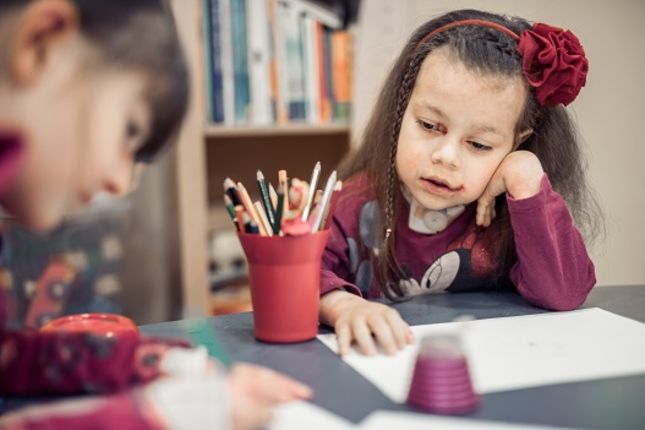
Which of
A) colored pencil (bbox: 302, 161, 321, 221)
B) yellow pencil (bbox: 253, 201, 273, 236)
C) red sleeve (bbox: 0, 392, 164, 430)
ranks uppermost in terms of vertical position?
colored pencil (bbox: 302, 161, 321, 221)

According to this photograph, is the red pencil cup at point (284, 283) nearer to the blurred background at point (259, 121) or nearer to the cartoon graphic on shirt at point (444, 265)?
the cartoon graphic on shirt at point (444, 265)

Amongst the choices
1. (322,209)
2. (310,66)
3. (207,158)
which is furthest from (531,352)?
(207,158)

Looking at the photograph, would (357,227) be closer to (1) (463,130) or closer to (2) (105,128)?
(1) (463,130)

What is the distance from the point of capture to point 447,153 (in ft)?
2.81

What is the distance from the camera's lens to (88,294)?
133 centimetres

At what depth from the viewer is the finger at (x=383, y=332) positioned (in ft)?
2.13

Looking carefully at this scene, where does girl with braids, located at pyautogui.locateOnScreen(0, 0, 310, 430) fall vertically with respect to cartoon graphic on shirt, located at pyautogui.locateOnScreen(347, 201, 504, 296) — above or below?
above

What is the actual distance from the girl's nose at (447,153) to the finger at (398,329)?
0.79 ft

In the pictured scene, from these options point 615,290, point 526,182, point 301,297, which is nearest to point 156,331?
point 301,297

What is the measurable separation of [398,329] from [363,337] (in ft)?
0.12

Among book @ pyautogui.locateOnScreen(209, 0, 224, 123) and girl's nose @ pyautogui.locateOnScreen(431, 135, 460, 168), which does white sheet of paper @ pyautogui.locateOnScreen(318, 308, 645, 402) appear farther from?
book @ pyautogui.locateOnScreen(209, 0, 224, 123)

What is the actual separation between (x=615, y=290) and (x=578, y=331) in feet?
0.80

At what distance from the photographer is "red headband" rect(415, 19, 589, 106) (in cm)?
87

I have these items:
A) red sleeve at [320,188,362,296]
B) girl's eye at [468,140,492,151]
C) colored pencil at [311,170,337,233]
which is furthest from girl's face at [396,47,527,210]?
colored pencil at [311,170,337,233]
